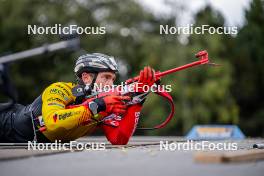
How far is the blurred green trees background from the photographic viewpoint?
102 feet

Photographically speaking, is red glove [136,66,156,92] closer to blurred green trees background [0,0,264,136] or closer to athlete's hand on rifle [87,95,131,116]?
athlete's hand on rifle [87,95,131,116]

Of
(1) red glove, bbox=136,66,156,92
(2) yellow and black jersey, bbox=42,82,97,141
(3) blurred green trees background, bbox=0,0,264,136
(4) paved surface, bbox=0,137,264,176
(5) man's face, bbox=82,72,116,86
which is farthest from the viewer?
(3) blurred green trees background, bbox=0,0,264,136

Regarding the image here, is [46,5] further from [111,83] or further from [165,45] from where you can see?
[111,83]

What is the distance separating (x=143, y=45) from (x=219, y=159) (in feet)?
100

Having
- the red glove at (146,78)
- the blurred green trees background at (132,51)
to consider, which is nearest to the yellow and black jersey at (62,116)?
the red glove at (146,78)

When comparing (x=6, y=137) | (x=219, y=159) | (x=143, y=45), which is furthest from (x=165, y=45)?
(x=219, y=159)

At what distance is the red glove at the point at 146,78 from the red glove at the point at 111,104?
161 mm

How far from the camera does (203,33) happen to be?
3266 cm

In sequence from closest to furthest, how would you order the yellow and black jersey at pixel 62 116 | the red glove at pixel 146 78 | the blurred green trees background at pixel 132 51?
the red glove at pixel 146 78, the yellow and black jersey at pixel 62 116, the blurred green trees background at pixel 132 51

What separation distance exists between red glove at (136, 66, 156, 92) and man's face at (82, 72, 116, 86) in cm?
52

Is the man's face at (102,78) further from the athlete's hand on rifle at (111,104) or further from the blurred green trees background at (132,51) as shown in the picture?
the blurred green trees background at (132,51)

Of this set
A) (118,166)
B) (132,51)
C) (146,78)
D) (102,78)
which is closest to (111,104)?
(146,78)

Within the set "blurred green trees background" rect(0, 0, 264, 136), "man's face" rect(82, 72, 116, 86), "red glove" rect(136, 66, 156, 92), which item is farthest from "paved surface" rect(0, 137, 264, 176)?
"blurred green trees background" rect(0, 0, 264, 136)

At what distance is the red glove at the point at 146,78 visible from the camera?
13.0ft
